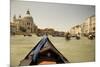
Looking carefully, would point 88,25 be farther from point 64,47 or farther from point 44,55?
point 44,55

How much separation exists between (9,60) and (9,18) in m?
0.45

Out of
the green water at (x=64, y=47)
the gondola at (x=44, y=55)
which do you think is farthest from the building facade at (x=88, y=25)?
the gondola at (x=44, y=55)

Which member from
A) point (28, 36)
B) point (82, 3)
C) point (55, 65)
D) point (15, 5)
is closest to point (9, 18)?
point (15, 5)

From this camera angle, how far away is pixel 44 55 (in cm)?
207

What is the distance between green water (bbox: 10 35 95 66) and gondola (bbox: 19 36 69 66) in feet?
0.14

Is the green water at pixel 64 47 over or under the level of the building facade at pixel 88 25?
under

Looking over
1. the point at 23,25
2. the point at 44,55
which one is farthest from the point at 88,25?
the point at 23,25

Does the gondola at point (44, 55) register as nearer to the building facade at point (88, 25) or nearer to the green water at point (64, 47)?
the green water at point (64, 47)

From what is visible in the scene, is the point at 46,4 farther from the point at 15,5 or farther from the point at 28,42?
the point at 28,42

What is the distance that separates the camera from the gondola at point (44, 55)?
79.4 inches

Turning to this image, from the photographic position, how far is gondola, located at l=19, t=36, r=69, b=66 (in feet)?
6.61

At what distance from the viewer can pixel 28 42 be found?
201cm

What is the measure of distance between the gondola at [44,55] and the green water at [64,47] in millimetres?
41

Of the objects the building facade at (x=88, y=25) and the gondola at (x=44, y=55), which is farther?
the building facade at (x=88, y=25)
